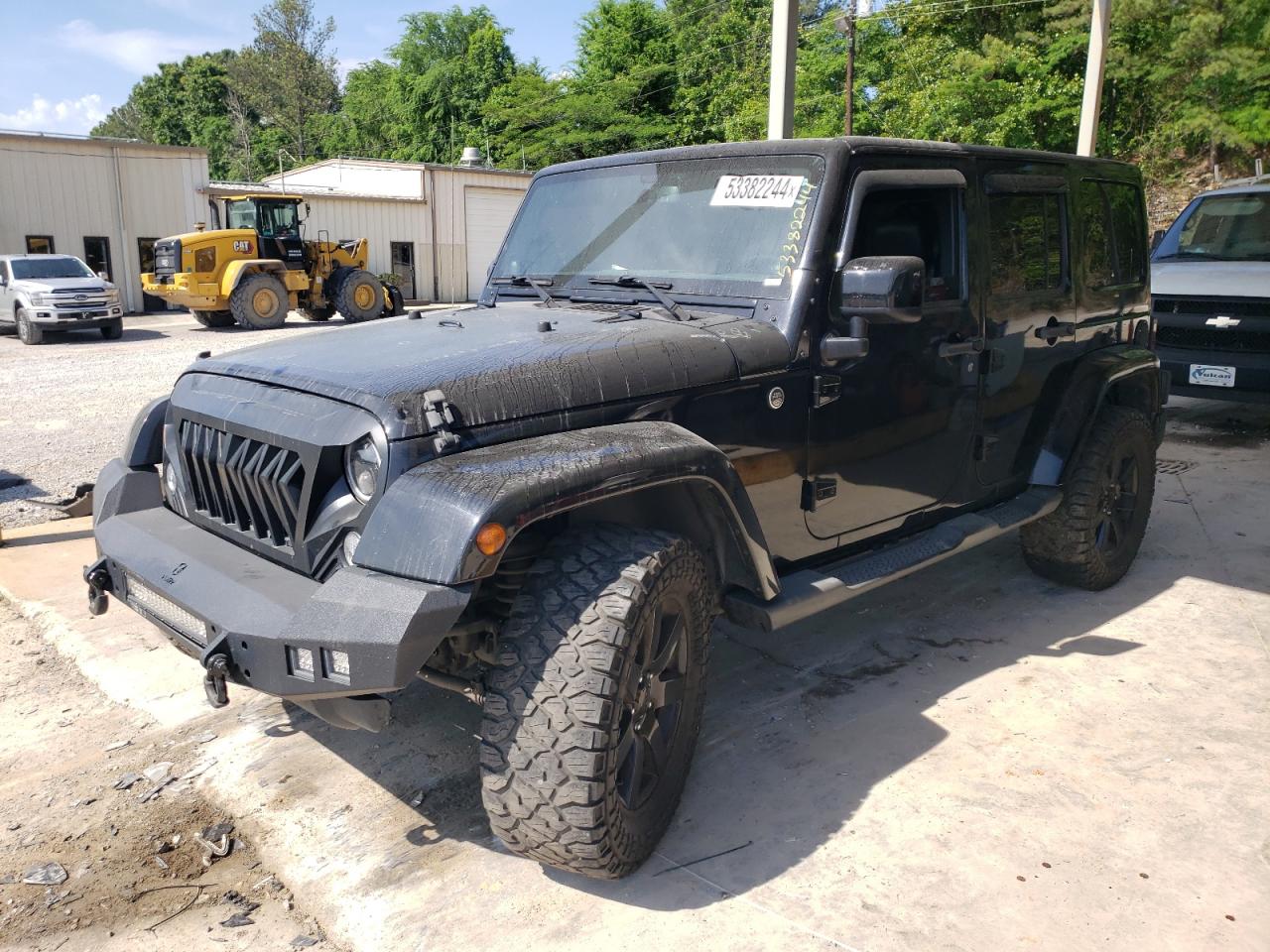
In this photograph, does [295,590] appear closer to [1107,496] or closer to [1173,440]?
[1107,496]

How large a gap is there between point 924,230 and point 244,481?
2.53 metres

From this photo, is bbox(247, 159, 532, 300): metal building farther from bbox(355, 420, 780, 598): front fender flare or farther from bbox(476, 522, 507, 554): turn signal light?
bbox(476, 522, 507, 554): turn signal light

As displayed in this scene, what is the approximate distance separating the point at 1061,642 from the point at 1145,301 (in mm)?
2023

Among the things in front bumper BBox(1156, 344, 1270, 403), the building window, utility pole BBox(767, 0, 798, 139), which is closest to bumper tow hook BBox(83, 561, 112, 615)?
utility pole BBox(767, 0, 798, 139)

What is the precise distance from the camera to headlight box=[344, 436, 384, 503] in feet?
8.10

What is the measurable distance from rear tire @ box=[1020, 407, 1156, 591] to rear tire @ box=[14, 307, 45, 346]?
1732 centimetres

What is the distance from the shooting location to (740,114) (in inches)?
1332

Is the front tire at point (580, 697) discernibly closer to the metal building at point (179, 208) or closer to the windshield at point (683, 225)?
the windshield at point (683, 225)

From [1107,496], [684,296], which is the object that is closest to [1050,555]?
[1107,496]

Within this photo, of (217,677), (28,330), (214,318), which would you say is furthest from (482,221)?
(217,677)

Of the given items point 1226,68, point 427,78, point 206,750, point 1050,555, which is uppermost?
point 427,78

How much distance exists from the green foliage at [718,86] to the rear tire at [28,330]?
20.1m

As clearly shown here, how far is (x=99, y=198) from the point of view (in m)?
24.3

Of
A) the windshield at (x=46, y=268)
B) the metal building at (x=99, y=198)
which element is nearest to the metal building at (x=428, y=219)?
the metal building at (x=99, y=198)
